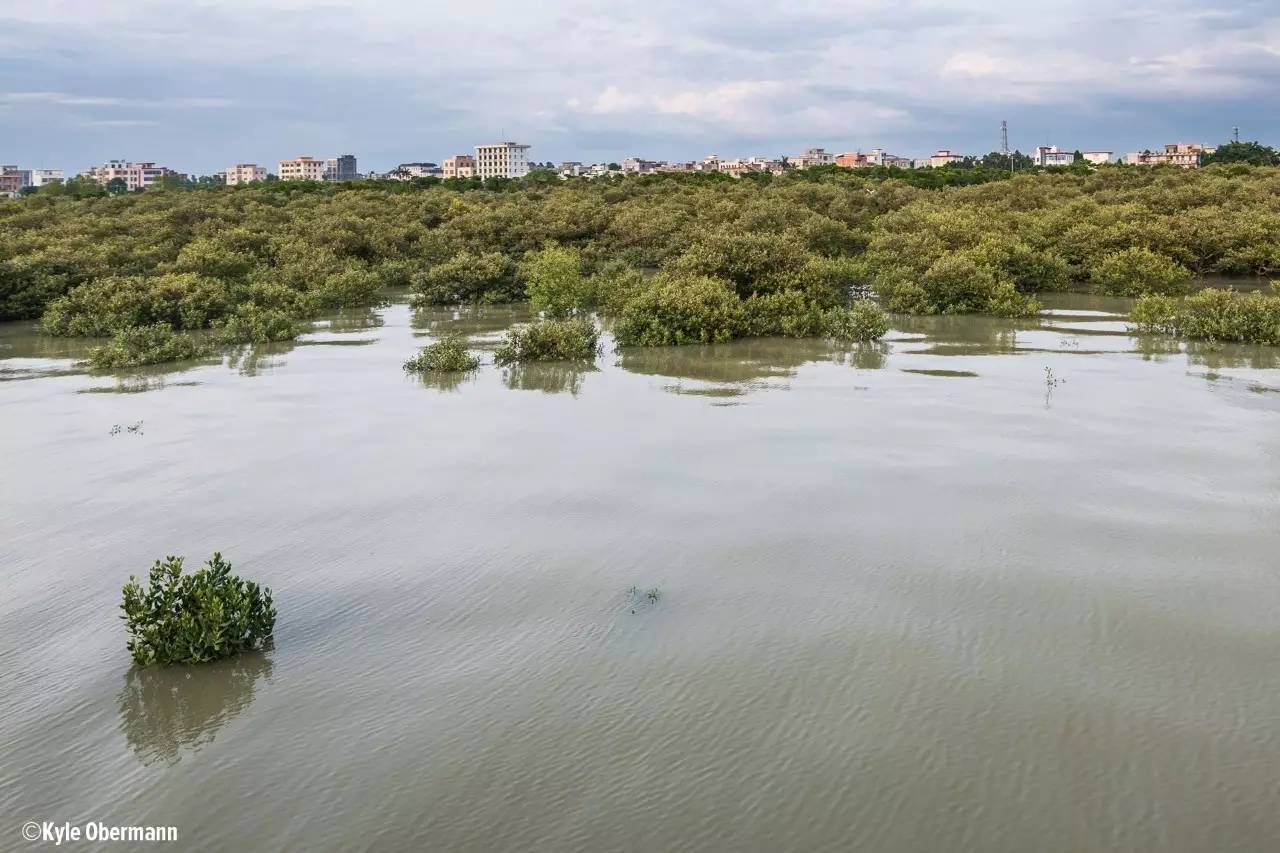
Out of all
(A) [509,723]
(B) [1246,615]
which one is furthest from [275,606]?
(B) [1246,615]

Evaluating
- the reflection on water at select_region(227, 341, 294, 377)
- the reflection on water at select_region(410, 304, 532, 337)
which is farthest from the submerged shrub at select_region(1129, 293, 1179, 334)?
the reflection on water at select_region(227, 341, 294, 377)

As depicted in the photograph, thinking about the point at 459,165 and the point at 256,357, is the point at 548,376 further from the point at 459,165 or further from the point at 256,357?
the point at 459,165

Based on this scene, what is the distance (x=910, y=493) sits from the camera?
409 inches

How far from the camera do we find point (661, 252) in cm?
3697

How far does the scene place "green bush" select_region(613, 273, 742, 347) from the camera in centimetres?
2072

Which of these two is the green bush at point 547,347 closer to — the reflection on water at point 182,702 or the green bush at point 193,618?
the green bush at point 193,618

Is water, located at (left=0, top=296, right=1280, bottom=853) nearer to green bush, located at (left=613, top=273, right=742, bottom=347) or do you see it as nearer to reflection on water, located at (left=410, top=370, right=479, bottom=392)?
reflection on water, located at (left=410, top=370, right=479, bottom=392)

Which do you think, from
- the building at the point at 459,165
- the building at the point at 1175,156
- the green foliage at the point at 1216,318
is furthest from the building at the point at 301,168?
the green foliage at the point at 1216,318

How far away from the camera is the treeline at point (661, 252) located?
912 inches

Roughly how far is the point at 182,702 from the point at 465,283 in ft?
81.5

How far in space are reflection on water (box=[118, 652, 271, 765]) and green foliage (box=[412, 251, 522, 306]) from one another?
23934 mm

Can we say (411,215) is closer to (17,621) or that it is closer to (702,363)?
(702,363)

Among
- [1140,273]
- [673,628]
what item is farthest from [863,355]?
[1140,273]

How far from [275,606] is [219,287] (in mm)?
19909
